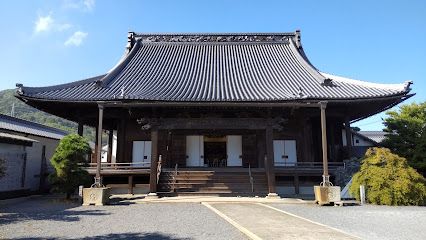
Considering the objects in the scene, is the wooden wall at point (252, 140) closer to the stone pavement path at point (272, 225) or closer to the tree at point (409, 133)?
the tree at point (409, 133)

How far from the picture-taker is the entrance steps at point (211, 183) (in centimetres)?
1563

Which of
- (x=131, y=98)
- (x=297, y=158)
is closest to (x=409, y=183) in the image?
(x=297, y=158)

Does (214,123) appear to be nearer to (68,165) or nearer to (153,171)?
(153,171)

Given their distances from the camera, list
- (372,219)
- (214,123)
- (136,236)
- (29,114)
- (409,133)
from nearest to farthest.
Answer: (136,236) → (372,219) → (214,123) → (409,133) → (29,114)

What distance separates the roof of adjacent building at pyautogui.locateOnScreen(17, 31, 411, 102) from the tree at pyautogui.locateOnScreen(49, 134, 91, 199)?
2650 millimetres

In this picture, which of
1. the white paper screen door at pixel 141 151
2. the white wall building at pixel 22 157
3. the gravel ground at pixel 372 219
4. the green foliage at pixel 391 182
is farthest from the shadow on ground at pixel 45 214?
the green foliage at pixel 391 182

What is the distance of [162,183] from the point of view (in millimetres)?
16297

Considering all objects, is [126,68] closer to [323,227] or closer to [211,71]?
[211,71]

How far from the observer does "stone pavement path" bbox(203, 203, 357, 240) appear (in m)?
7.14

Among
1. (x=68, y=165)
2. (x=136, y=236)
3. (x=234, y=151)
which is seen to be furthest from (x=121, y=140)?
(x=136, y=236)

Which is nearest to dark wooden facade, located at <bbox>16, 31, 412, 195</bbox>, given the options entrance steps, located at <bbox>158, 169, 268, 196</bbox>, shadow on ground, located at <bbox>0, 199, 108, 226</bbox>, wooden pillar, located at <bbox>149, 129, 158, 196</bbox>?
wooden pillar, located at <bbox>149, 129, 158, 196</bbox>

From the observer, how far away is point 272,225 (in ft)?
27.5

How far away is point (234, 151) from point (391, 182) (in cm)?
919

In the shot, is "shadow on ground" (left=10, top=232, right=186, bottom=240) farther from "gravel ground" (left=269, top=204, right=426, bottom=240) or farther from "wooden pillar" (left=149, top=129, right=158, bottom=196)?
"wooden pillar" (left=149, top=129, right=158, bottom=196)
